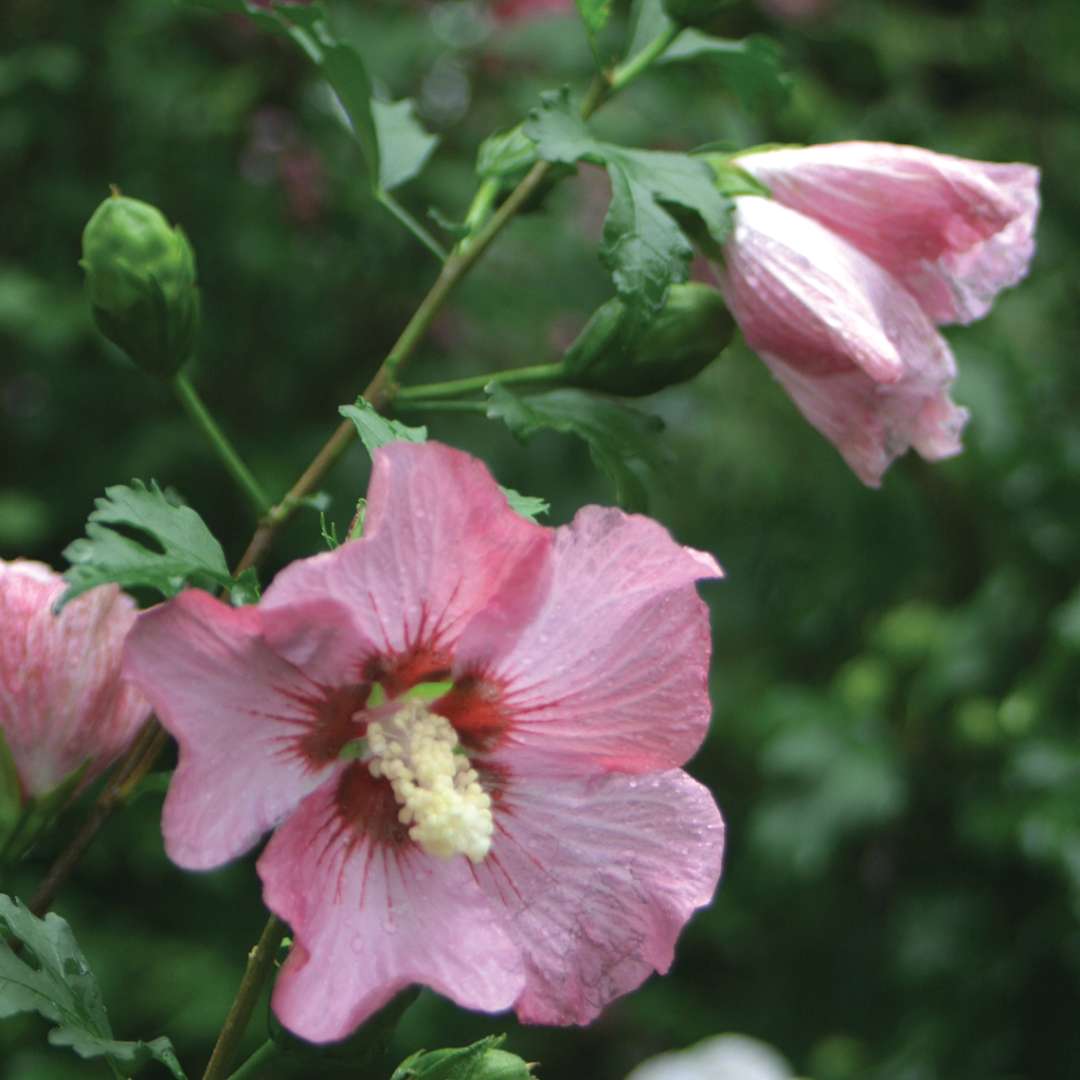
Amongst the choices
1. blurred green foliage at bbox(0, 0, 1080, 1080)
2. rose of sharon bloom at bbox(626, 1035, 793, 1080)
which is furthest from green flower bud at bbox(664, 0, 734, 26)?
rose of sharon bloom at bbox(626, 1035, 793, 1080)

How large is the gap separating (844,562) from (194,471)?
96 cm

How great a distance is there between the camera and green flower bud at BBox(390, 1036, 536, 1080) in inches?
26.1

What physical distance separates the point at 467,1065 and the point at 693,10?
54 cm

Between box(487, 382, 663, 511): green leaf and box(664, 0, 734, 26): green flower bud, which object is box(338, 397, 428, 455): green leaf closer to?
box(487, 382, 663, 511): green leaf

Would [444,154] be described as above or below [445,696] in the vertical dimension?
below

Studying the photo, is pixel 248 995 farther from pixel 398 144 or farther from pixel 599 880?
pixel 398 144

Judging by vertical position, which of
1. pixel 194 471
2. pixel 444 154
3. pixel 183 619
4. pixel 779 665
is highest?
pixel 183 619

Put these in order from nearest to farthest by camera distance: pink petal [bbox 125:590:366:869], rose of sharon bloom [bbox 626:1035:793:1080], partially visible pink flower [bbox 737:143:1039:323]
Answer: pink petal [bbox 125:590:366:869], partially visible pink flower [bbox 737:143:1039:323], rose of sharon bloom [bbox 626:1035:793:1080]

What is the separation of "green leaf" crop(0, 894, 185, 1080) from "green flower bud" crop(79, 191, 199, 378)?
26 centimetres

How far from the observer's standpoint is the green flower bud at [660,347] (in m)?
0.78

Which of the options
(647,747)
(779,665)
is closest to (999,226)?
(647,747)

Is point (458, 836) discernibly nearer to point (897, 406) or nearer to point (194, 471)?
point (897, 406)

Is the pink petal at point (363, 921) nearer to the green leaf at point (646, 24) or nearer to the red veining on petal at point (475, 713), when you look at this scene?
the red veining on petal at point (475, 713)

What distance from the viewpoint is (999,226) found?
30.4 inches
